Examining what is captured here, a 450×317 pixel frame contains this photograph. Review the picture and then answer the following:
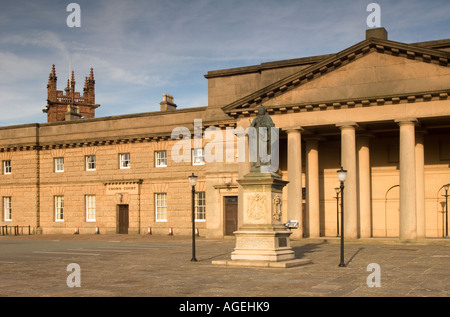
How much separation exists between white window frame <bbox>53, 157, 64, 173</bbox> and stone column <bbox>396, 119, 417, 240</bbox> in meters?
29.0

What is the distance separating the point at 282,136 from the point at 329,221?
6.68m

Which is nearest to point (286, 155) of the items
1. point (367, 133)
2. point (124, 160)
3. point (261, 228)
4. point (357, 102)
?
point (367, 133)

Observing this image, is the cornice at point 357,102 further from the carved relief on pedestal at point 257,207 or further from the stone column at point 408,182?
the carved relief on pedestal at point 257,207

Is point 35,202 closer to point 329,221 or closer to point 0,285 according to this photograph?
point 329,221

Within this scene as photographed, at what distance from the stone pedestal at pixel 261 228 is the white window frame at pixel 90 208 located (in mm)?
29321

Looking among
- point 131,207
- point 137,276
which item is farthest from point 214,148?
point 137,276

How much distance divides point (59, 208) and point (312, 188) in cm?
2309

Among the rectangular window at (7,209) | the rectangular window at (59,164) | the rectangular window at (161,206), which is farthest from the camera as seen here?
the rectangular window at (7,209)

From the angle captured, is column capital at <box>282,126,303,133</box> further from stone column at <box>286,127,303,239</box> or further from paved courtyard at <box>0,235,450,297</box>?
paved courtyard at <box>0,235,450,297</box>

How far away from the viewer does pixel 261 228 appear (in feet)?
68.3

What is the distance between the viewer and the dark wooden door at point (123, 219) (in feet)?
155

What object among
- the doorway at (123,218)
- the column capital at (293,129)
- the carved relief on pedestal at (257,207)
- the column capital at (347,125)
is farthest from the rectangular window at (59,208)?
the carved relief on pedestal at (257,207)

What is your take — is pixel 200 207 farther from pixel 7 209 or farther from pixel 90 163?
pixel 7 209

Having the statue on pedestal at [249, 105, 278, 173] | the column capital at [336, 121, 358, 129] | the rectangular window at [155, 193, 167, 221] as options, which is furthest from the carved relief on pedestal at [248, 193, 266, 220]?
the rectangular window at [155, 193, 167, 221]
